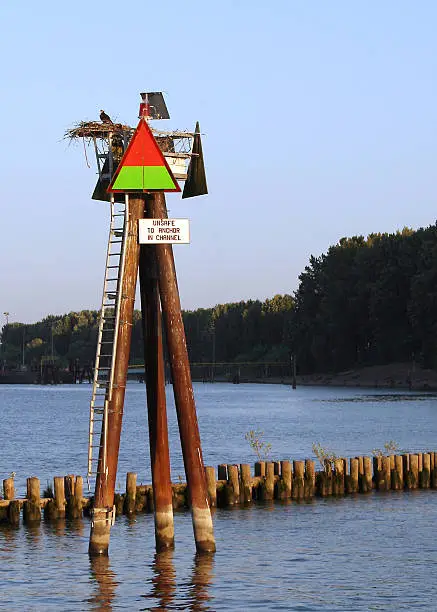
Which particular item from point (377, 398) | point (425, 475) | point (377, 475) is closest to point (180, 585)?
point (377, 475)

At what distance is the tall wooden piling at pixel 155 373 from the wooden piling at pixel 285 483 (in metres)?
12.7

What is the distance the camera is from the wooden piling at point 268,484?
40750 millimetres

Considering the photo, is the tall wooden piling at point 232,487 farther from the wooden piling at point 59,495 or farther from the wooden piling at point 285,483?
the wooden piling at point 59,495

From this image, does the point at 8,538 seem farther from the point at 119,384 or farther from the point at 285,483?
the point at 285,483

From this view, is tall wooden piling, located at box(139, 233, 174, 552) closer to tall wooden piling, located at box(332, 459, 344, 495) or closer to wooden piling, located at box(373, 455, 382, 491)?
tall wooden piling, located at box(332, 459, 344, 495)

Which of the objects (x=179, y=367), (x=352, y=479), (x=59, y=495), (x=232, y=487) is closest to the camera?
(x=179, y=367)

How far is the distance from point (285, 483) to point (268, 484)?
67cm

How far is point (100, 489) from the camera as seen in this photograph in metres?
26.3

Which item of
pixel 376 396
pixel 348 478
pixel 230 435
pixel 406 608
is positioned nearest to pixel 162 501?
pixel 406 608

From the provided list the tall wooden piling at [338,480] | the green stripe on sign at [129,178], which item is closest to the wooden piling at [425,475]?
the tall wooden piling at [338,480]

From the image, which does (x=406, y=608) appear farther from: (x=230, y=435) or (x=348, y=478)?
(x=230, y=435)

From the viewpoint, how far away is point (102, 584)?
28078mm

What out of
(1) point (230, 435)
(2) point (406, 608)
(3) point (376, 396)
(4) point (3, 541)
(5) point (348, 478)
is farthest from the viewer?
(3) point (376, 396)

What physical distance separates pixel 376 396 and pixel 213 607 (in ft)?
519
